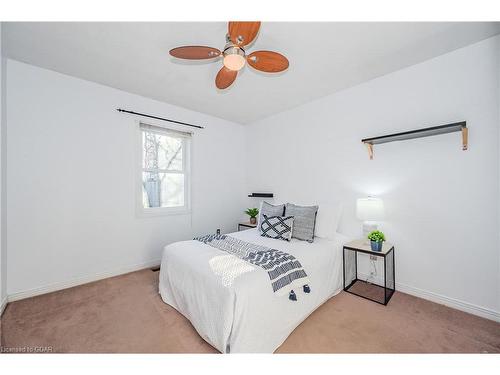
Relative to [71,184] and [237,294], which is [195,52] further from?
[71,184]

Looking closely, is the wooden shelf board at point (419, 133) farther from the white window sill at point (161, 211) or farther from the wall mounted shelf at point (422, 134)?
the white window sill at point (161, 211)

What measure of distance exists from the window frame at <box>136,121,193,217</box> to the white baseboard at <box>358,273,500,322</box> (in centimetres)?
304

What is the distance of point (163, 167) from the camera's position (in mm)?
3414

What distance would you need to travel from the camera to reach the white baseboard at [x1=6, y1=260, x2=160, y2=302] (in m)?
2.24

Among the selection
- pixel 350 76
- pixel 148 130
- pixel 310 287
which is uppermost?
pixel 350 76

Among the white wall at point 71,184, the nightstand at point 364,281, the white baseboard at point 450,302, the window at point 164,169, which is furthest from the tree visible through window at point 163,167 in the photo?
the white baseboard at point 450,302

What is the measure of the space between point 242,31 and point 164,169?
8.19 ft

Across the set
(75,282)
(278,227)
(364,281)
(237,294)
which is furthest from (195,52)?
(364,281)

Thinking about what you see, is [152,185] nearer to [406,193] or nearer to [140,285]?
[140,285]

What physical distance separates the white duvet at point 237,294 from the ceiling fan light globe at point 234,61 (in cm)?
163

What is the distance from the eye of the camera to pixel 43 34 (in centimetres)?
185

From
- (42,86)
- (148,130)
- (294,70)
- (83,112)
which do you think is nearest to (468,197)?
(294,70)

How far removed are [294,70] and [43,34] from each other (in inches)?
93.7

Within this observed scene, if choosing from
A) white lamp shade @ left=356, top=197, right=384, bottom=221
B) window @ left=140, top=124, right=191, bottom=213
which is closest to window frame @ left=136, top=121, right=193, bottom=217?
window @ left=140, top=124, right=191, bottom=213
